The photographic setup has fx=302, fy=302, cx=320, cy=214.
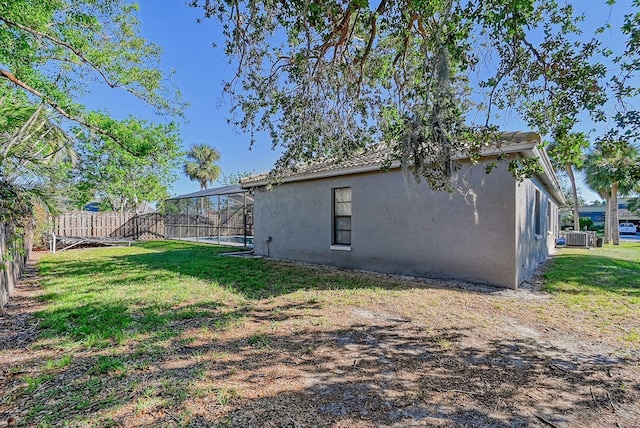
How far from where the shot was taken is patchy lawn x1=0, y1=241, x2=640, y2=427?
2.39 m

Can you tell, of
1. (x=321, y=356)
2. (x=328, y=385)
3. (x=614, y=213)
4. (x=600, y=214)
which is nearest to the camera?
(x=328, y=385)

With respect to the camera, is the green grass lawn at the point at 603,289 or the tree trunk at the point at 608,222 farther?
the tree trunk at the point at 608,222

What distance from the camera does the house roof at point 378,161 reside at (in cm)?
561

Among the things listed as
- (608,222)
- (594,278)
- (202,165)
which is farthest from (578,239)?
(202,165)

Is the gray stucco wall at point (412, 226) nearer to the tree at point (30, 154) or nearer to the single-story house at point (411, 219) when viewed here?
the single-story house at point (411, 219)

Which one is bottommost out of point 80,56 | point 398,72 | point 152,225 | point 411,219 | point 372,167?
point 152,225

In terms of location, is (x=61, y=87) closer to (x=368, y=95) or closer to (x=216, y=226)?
(x=216, y=226)

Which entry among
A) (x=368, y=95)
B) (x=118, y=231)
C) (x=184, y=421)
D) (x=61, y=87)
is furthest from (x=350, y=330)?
(x=118, y=231)

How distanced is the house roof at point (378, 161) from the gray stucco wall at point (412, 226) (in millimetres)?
355

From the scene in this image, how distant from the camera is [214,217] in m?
16.9

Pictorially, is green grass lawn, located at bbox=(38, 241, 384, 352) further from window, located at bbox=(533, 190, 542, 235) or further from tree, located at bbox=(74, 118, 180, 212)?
tree, located at bbox=(74, 118, 180, 212)

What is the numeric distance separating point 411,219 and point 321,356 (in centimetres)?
495

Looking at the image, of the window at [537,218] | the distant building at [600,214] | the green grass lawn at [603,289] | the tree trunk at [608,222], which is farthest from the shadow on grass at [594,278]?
the distant building at [600,214]

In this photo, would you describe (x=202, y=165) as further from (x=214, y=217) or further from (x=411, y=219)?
(x=411, y=219)
